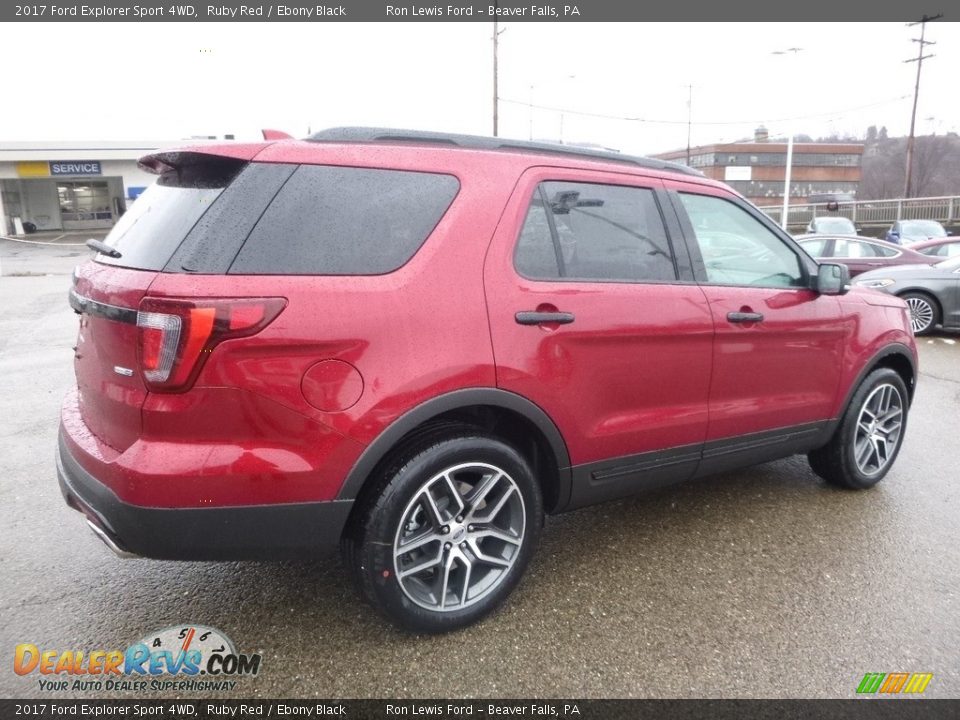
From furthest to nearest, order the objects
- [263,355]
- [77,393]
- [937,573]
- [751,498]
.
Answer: [751,498] < [937,573] < [77,393] < [263,355]

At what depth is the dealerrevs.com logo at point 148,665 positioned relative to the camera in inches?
95.0

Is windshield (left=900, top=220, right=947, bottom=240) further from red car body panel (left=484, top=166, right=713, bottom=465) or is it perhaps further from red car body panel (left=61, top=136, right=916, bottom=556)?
red car body panel (left=484, top=166, right=713, bottom=465)

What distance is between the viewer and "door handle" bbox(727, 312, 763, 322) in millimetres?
3336

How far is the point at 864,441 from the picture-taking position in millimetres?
4184

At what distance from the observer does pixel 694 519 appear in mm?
3803

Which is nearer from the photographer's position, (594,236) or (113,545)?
(113,545)

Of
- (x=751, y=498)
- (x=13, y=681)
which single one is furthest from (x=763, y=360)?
(x=13, y=681)

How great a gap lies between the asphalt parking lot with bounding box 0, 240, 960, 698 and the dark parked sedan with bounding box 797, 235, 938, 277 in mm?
9409

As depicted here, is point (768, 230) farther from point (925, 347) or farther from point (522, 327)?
point (925, 347)

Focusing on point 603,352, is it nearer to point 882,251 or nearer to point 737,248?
point 737,248

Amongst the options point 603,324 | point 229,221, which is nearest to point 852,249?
point 603,324

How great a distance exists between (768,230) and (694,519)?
1658mm

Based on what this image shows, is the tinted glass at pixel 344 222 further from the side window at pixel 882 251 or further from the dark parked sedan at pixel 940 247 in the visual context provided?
the dark parked sedan at pixel 940 247

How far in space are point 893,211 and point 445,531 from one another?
38.4 metres
